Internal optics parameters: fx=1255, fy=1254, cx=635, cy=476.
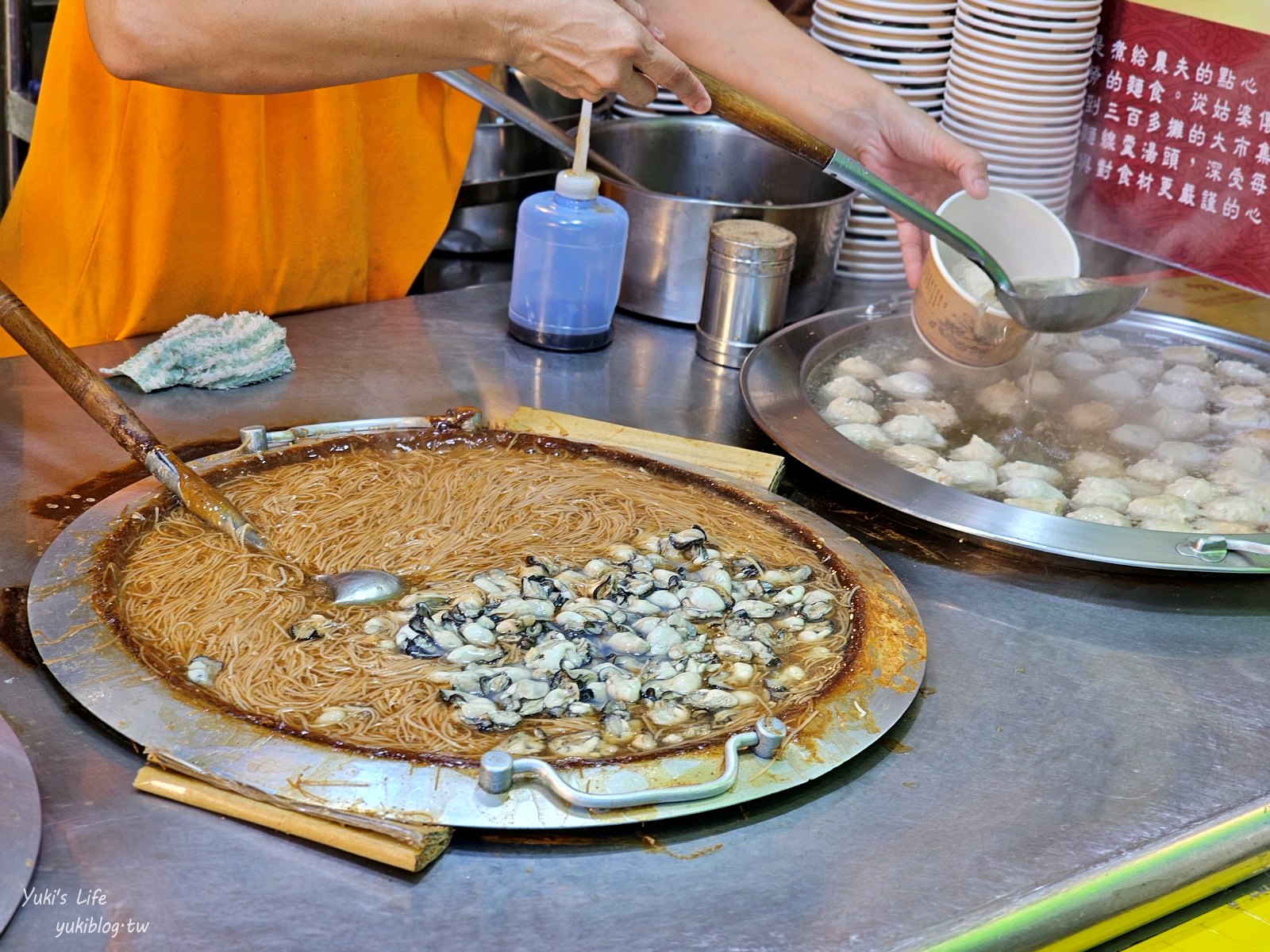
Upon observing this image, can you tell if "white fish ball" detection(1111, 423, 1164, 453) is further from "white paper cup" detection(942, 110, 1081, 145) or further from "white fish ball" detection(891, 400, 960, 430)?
"white paper cup" detection(942, 110, 1081, 145)

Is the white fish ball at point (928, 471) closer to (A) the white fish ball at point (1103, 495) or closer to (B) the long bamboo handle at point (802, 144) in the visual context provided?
(A) the white fish ball at point (1103, 495)

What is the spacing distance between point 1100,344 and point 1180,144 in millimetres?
911

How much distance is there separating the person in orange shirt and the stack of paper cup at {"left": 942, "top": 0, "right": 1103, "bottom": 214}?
616 mm

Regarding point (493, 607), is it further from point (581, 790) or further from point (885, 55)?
point (885, 55)

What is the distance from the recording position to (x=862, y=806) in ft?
4.88

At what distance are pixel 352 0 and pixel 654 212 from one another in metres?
0.97

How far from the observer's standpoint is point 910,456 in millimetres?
2326

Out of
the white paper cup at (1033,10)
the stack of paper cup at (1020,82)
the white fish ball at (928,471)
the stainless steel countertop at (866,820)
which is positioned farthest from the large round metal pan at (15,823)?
the white paper cup at (1033,10)

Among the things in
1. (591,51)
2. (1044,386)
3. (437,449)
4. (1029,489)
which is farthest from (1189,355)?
(437,449)

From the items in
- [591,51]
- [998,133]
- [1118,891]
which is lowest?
[1118,891]

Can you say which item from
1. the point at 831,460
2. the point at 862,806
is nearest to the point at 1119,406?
the point at 831,460

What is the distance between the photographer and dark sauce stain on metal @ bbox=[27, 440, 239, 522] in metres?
1.87

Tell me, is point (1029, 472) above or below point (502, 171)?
below

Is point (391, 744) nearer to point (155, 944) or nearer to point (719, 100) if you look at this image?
point (155, 944)
